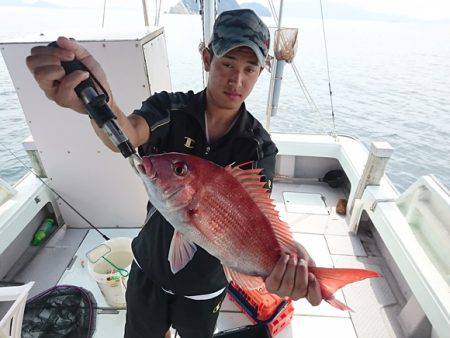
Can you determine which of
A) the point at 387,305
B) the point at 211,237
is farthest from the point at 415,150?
the point at 211,237

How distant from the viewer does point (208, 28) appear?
121 inches

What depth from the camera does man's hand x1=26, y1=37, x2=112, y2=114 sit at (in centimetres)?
98

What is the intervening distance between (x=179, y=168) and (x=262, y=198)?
403 mm

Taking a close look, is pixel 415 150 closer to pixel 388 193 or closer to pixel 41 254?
pixel 388 193

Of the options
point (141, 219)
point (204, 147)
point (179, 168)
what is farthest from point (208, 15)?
point (179, 168)

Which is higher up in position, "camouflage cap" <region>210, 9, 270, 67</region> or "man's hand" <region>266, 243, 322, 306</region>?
"camouflage cap" <region>210, 9, 270, 67</region>

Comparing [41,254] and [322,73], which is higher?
[41,254]

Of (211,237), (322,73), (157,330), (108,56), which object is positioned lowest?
(322,73)

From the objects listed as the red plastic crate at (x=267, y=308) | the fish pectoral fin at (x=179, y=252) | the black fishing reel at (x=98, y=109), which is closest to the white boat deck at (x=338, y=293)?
the red plastic crate at (x=267, y=308)

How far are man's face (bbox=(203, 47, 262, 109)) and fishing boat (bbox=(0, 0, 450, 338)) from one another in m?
1.44

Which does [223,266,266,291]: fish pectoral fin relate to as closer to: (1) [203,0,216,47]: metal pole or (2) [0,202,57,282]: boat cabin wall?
(1) [203,0,216,47]: metal pole

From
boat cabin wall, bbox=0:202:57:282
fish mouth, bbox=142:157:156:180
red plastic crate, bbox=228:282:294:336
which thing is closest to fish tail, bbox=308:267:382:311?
fish mouth, bbox=142:157:156:180

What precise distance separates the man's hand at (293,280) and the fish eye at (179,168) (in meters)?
0.56

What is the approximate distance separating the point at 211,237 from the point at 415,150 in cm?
907
